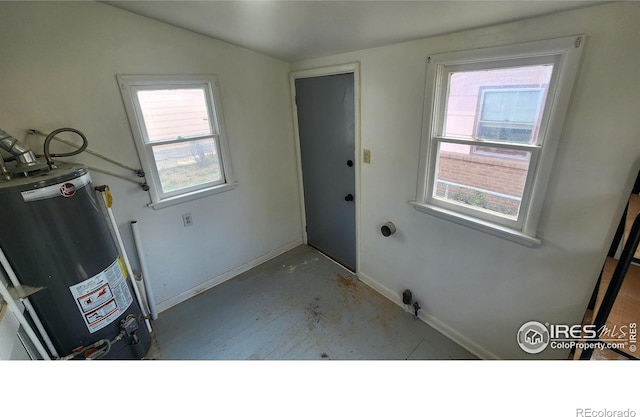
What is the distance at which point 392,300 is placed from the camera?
2.47 m

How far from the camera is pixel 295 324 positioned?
2.27 meters

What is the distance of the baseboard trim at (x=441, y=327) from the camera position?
1.92 m

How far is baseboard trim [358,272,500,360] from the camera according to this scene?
1917 millimetres

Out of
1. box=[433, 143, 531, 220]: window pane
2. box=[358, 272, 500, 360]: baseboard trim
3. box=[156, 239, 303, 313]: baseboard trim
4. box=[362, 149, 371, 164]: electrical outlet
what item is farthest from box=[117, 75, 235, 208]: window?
box=[433, 143, 531, 220]: window pane

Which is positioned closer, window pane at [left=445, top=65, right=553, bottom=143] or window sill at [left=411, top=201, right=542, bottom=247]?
window pane at [left=445, top=65, right=553, bottom=143]

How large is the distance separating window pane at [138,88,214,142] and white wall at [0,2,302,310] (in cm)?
16

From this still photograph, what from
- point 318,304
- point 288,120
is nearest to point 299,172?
point 288,120

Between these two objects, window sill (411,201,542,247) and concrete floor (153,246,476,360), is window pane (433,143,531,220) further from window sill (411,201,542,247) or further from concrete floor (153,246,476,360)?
concrete floor (153,246,476,360)

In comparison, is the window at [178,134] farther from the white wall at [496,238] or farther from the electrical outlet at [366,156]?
the electrical outlet at [366,156]

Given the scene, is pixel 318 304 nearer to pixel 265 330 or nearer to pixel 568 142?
pixel 265 330

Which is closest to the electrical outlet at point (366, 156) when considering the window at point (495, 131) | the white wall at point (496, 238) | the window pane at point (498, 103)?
the white wall at point (496, 238)

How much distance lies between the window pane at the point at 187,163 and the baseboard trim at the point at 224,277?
3.31 feet

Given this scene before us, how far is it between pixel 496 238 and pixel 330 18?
167 centimetres

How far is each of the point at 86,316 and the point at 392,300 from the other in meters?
2.26
